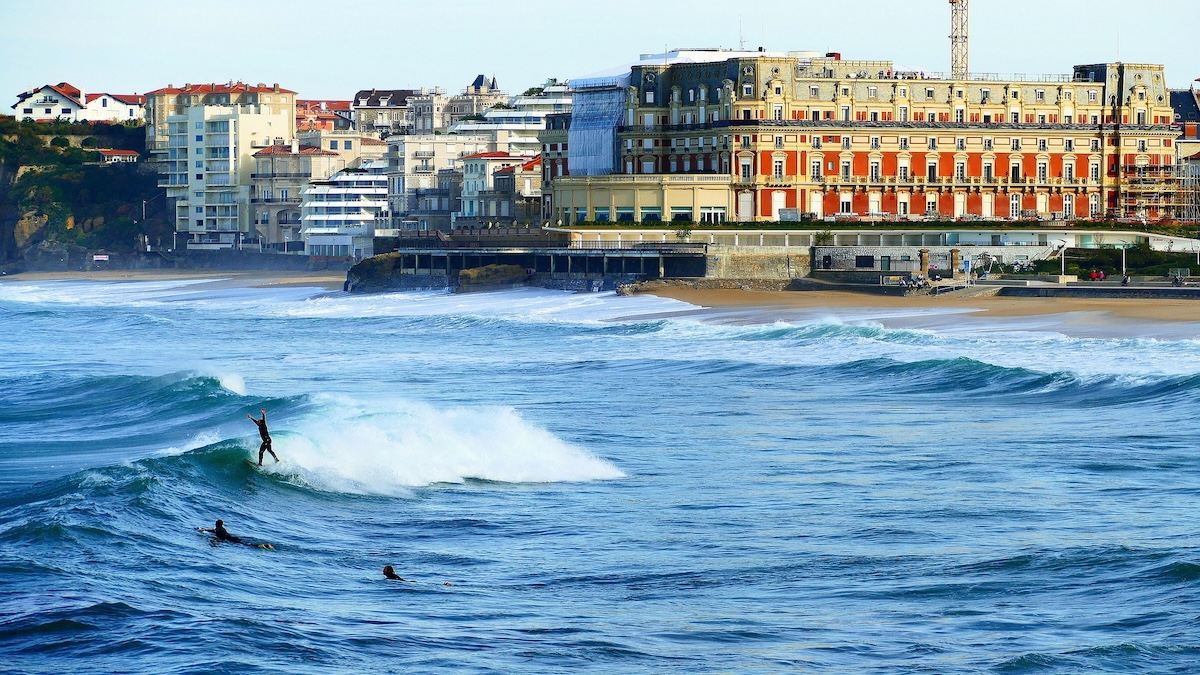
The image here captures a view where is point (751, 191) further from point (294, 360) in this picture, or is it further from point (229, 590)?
point (229, 590)

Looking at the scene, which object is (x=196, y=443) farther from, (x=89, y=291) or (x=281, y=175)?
(x=281, y=175)

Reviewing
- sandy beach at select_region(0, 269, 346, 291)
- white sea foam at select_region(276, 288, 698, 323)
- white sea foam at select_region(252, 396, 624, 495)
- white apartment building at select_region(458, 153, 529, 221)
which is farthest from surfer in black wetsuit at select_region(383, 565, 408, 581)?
white apartment building at select_region(458, 153, 529, 221)

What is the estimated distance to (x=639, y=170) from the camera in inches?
4218

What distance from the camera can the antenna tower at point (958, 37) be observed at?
5084 inches

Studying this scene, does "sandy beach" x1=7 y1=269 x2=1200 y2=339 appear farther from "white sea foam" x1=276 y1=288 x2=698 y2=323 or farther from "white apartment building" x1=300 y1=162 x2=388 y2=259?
"white apartment building" x1=300 y1=162 x2=388 y2=259

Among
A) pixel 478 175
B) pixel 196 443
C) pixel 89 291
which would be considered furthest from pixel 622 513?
pixel 478 175

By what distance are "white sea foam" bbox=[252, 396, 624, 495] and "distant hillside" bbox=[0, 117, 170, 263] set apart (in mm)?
128899

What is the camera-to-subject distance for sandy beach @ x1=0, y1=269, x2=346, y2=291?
122 metres

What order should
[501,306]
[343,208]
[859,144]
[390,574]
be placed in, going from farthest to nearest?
1. [343,208]
2. [859,144]
3. [501,306]
4. [390,574]

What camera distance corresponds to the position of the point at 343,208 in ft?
477

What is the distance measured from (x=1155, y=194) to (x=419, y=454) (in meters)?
82.6

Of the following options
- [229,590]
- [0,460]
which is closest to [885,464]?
[229,590]

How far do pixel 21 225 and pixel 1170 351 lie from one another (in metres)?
135

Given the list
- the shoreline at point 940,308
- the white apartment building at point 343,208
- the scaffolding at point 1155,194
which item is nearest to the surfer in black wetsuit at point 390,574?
the shoreline at point 940,308
